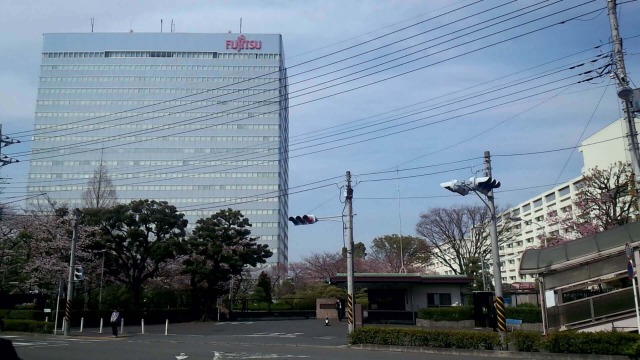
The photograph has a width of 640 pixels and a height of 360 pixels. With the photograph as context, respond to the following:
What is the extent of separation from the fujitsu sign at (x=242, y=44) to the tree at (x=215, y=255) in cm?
7935

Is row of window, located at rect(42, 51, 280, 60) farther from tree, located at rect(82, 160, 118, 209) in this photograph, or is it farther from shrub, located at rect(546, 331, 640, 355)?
shrub, located at rect(546, 331, 640, 355)

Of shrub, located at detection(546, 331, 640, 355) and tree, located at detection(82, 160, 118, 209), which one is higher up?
tree, located at detection(82, 160, 118, 209)

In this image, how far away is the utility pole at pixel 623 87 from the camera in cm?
1443

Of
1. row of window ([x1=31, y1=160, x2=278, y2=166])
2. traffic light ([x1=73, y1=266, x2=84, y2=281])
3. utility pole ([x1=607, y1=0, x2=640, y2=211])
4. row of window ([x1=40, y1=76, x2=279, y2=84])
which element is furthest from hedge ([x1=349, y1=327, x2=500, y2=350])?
row of window ([x1=40, y1=76, x2=279, y2=84])

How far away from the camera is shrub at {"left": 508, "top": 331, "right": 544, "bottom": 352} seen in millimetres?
16375

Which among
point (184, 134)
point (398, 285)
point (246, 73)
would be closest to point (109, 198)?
point (398, 285)

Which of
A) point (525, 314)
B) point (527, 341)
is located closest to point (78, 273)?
point (527, 341)

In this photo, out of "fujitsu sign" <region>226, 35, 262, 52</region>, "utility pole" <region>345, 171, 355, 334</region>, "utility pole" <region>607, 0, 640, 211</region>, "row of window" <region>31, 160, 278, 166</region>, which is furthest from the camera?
"fujitsu sign" <region>226, 35, 262, 52</region>

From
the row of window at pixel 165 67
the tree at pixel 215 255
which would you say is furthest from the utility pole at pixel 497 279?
the row of window at pixel 165 67

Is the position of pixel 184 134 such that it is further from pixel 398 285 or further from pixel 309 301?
pixel 398 285

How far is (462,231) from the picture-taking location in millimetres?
52875

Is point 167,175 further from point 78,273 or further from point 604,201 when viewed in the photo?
point 604,201

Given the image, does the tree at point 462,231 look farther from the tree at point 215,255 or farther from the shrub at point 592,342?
the shrub at point 592,342

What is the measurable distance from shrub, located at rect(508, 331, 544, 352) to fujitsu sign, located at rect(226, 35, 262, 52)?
346ft
